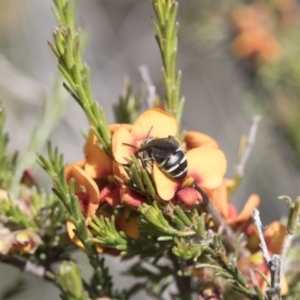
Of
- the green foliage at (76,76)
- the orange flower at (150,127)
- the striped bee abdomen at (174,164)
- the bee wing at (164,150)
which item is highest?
the green foliage at (76,76)

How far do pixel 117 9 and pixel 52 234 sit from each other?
12.6ft

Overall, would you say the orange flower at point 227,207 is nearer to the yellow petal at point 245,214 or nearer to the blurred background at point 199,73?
the yellow petal at point 245,214

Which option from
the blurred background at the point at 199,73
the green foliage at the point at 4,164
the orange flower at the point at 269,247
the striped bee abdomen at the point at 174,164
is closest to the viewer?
the striped bee abdomen at the point at 174,164

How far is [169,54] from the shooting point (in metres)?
0.85

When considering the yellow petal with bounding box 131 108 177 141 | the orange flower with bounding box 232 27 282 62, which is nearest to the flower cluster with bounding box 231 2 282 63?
the orange flower with bounding box 232 27 282 62

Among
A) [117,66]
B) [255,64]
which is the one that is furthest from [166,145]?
[117,66]

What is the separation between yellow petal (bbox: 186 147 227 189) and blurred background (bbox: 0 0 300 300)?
0.41 metres

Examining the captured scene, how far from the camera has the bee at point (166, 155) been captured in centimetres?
74

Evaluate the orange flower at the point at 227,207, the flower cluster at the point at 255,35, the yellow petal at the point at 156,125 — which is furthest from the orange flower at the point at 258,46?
the yellow petal at the point at 156,125

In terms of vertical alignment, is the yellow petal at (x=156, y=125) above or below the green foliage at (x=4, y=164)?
above

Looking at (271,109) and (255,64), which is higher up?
(255,64)

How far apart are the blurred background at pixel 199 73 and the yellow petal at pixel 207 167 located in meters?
0.41

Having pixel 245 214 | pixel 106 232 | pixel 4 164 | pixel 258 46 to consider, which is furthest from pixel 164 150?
pixel 258 46

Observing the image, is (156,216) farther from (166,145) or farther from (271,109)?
(271,109)
